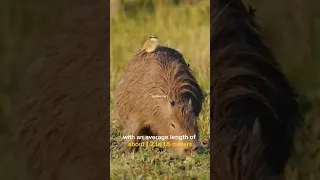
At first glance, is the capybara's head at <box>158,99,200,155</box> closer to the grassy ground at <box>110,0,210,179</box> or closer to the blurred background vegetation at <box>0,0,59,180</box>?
the grassy ground at <box>110,0,210,179</box>

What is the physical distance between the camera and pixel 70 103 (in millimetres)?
1092

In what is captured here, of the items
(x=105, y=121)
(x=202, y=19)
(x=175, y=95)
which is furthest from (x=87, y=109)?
(x=202, y=19)

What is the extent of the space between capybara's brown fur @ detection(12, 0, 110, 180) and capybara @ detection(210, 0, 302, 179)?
0.97ft

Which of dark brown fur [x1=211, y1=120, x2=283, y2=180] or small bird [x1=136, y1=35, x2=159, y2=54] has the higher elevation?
small bird [x1=136, y1=35, x2=159, y2=54]

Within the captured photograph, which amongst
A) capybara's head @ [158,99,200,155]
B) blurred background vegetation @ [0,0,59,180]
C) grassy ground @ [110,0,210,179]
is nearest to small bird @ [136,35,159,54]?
grassy ground @ [110,0,210,179]

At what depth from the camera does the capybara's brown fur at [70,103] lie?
1089 millimetres

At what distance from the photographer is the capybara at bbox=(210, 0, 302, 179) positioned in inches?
42.5

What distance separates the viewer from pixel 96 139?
1.09 m

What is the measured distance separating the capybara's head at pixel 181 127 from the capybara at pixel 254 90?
0.24ft

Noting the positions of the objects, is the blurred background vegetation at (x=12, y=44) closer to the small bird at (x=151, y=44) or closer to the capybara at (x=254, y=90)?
the small bird at (x=151, y=44)

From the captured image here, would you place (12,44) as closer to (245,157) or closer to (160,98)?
(160,98)

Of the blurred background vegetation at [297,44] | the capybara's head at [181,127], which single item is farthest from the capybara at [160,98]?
the blurred background vegetation at [297,44]

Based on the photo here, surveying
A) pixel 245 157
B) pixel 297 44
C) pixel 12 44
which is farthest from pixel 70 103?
pixel 297 44

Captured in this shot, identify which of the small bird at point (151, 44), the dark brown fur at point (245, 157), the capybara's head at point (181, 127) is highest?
the small bird at point (151, 44)
